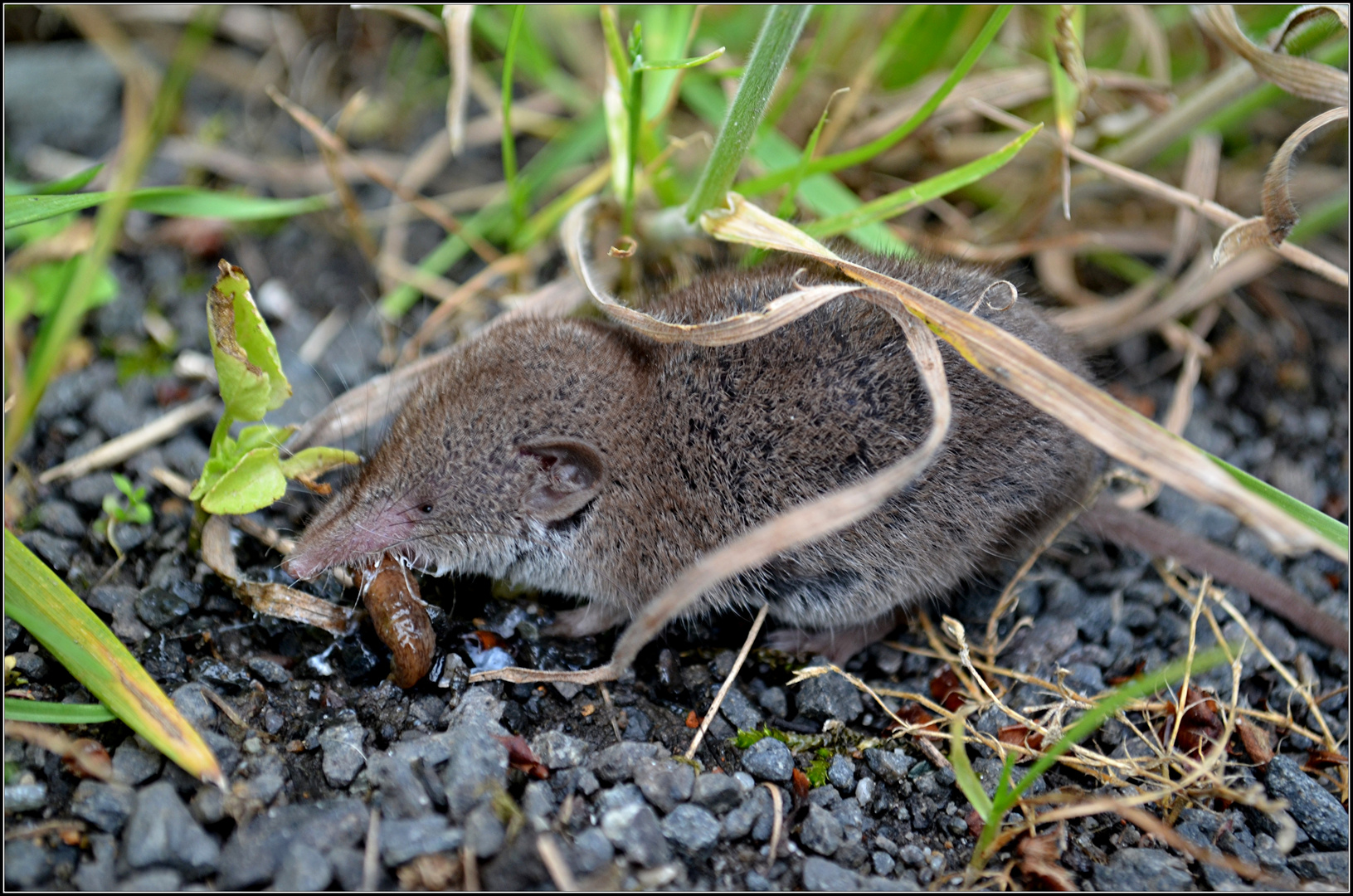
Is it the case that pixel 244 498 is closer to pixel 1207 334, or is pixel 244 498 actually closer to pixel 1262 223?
pixel 1262 223

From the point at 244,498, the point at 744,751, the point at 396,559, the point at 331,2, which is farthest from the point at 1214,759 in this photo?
the point at 331,2

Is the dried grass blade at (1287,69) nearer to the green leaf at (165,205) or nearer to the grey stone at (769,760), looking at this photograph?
the grey stone at (769,760)

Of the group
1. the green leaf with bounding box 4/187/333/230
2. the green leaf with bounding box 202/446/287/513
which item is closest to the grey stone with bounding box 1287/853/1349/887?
the green leaf with bounding box 202/446/287/513

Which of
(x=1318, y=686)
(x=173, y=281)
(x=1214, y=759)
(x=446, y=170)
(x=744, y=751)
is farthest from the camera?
(x=446, y=170)

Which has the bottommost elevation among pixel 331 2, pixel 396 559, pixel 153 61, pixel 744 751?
pixel 744 751

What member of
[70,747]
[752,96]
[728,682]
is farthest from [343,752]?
[752,96]

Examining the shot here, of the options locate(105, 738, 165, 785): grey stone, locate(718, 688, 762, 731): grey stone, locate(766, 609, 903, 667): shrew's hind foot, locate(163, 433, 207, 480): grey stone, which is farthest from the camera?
locate(163, 433, 207, 480): grey stone

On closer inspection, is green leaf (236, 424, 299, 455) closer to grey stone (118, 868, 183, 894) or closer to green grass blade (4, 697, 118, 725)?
green grass blade (4, 697, 118, 725)
